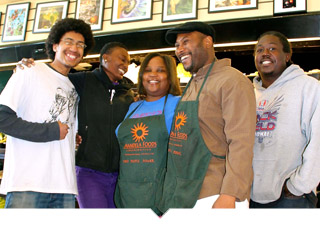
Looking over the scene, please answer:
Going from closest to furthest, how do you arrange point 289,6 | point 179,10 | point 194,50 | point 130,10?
point 194,50, point 289,6, point 179,10, point 130,10

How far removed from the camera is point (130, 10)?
179 inches

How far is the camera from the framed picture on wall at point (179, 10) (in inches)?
164

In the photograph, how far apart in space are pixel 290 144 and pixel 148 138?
0.83 metres

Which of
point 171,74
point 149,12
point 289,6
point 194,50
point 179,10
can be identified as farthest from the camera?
point 149,12

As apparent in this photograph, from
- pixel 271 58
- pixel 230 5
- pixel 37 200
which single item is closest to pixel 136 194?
pixel 37 200

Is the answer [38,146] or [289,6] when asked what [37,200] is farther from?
[289,6]

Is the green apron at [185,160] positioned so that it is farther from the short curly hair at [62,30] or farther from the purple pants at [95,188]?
the short curly hair at [62,30]

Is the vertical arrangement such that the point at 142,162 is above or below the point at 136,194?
above

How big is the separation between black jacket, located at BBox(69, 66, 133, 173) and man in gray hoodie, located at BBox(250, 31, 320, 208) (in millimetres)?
942

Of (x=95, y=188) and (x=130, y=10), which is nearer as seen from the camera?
(x=95, y=188)

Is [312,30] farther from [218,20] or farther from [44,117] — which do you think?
[44,117]

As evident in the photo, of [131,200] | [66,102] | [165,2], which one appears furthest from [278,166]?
[165,2]

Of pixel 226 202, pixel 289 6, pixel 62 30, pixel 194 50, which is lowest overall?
pixel 226 202

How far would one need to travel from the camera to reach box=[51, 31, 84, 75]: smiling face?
7.15ft
